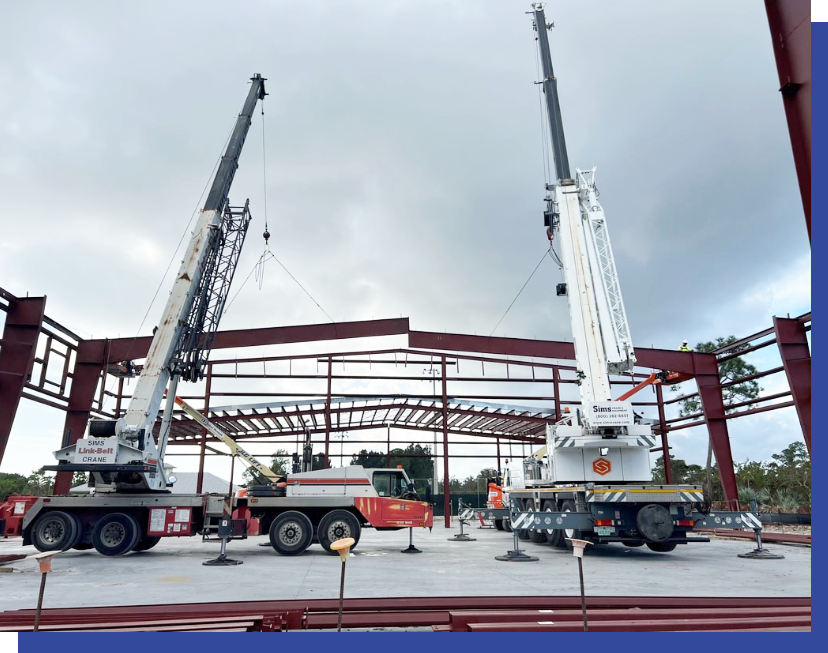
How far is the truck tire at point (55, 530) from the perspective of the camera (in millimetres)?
13711

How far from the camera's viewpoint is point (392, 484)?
15789mm

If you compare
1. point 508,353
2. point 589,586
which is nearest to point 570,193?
point 589,586

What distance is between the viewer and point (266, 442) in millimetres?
33094

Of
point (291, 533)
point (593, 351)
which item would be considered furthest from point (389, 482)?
point (593, 351)

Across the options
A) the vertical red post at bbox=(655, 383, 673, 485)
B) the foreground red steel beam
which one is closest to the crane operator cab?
the foreground red steel beam

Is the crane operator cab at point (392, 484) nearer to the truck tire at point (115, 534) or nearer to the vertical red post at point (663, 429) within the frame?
the truck tire at point (115, 534)

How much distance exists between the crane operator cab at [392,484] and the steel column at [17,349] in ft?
35.4

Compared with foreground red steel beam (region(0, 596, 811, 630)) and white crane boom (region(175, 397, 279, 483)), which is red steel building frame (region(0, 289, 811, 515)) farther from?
foreground red steel beam (region(0, 596, 811, 630))

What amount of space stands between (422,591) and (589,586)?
271 centimetres

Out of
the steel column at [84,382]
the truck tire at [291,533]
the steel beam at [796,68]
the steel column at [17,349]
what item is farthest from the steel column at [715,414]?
the steel column at [17,349]

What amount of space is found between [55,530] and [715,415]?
23048 millimetres

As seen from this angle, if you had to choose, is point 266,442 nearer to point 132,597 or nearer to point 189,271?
point 189,271

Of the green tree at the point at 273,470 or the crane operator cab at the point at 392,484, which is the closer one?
the crane operator cab at the point at 392,484

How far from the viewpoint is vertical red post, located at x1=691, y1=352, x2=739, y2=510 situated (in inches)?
889
